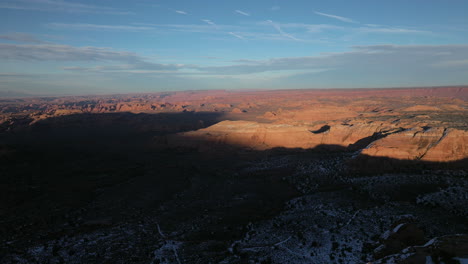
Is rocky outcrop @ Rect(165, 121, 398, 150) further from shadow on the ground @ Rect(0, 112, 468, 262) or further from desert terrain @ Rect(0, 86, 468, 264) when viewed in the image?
shadow on the ground @ Rect(0, 112, 468, 262)

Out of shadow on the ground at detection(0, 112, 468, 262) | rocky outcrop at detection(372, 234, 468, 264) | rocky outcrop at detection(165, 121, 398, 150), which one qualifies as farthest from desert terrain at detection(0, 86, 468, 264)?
rocky outcrop at detection(165, 121, 398, 150)

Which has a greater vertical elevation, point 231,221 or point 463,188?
point 463,188

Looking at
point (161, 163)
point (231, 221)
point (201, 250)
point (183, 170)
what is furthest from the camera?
point (161, 163)

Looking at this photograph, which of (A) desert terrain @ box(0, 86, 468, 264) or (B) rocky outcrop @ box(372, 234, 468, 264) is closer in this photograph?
(B) rocky outcrop @ box(372, 234, 468, 264)

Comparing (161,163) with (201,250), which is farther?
(161,163)

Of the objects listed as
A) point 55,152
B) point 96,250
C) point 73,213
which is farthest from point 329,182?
point 55,152

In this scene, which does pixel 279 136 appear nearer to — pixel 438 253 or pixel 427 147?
pixel 427 147

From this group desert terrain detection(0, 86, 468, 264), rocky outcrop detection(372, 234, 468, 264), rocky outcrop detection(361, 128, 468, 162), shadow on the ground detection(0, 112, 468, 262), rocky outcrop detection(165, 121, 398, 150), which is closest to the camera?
rocky outcrop detection(372, 234, 468, 264)

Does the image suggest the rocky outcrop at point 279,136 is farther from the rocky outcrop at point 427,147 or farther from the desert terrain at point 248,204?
the rocky outcrop at point 427,147

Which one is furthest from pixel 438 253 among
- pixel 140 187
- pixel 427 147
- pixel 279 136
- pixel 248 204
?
pixel 279 136

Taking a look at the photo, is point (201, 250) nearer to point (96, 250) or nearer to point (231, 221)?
point (231, 221)

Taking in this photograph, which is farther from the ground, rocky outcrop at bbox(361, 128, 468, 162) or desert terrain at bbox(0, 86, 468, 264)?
rocky outcrop at bbox(361, 128, 468, 162)
